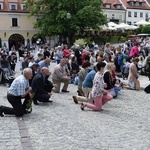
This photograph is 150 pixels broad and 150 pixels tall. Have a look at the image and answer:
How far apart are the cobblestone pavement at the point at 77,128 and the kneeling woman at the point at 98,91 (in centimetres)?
21

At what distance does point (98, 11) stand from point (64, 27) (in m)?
5.39

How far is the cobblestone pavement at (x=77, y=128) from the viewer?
6953 mm

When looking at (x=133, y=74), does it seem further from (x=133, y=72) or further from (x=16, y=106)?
(x=16, y=106)

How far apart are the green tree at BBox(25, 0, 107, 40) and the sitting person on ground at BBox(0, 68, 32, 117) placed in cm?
3474

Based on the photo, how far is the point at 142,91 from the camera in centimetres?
1433

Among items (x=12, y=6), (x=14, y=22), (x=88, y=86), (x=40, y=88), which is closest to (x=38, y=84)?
(x=40, y=88)

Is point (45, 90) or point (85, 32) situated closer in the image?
point (45, 90)

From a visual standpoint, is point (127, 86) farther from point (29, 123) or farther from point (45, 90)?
point (29, 123)

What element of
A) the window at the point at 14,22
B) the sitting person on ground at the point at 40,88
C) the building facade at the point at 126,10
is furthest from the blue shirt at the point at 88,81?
the building facade at the point at 126,10

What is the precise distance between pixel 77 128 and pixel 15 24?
4877cm

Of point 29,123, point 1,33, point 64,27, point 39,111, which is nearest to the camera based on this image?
point 29,123

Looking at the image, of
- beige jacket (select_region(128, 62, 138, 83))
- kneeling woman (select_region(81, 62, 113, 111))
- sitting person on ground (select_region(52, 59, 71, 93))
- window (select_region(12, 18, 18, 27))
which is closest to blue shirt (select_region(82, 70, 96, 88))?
kneeling woman (select_region(81, 62, 113, 111))

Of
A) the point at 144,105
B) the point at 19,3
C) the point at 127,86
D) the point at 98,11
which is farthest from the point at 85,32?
the point at 144,105

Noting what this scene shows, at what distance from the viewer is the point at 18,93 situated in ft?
29.7
